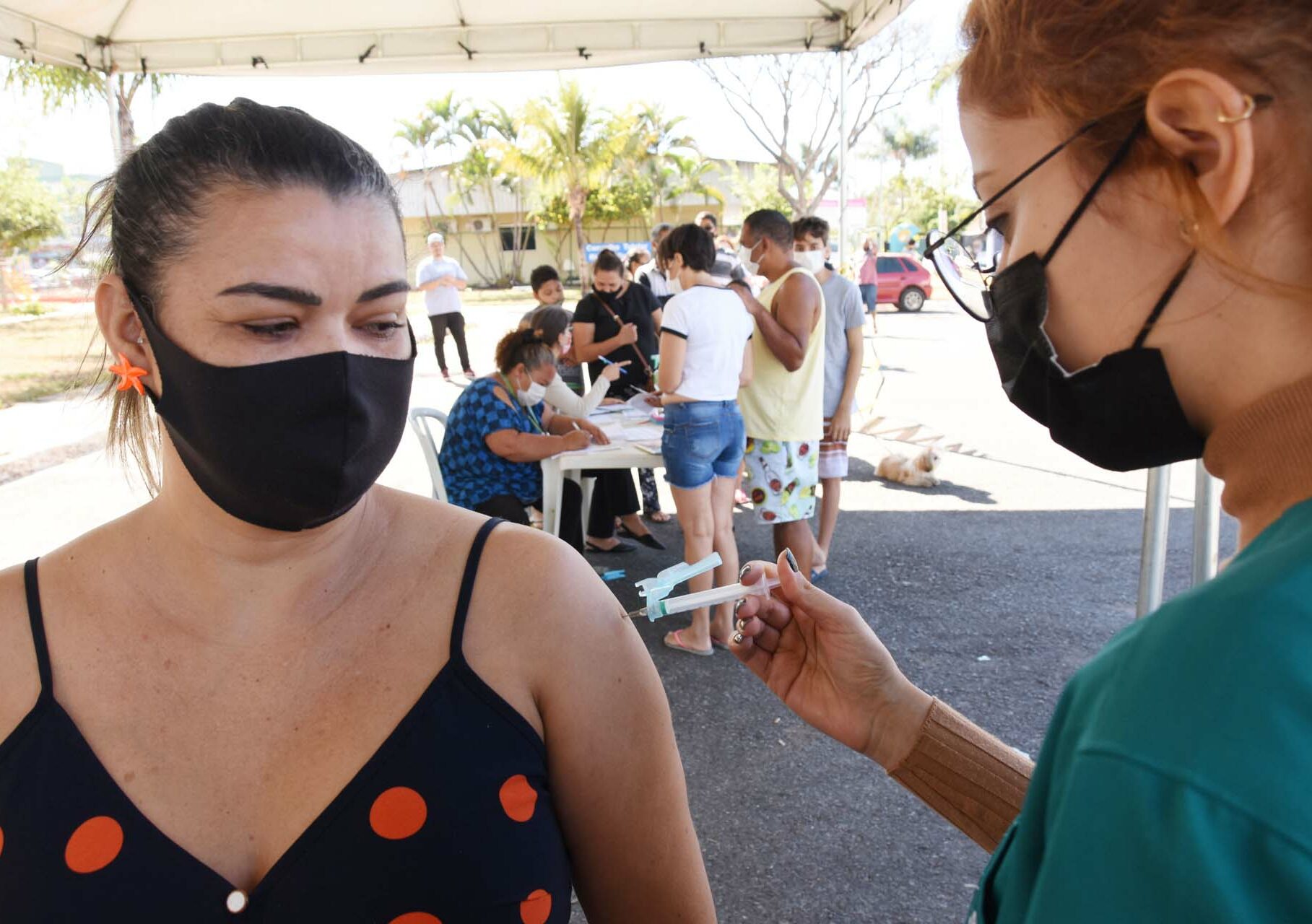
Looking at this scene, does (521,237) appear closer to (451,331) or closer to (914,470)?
(451,331)

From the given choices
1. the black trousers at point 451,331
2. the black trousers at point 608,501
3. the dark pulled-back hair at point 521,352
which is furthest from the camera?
the black trousers at point 451,331

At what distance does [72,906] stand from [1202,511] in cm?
258

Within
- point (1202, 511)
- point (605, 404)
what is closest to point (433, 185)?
point (605, 404)

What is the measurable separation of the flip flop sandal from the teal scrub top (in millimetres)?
3788

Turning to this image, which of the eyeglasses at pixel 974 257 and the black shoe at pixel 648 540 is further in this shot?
the black shoe at pixel 648 540

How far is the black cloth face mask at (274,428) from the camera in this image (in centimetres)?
127

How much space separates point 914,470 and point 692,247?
→ 3.52m

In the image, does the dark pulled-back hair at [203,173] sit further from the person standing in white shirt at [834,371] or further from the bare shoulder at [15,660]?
the person standing in white shirt at [834,371]

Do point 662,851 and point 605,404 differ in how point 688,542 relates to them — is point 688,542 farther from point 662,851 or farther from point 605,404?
point 662,851

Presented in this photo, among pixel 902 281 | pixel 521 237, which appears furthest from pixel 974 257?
pixel 521 237

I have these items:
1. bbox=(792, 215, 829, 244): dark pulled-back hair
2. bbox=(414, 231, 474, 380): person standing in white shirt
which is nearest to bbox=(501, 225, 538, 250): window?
bbox=(414, 231, 474, 380): person standing in white shirt

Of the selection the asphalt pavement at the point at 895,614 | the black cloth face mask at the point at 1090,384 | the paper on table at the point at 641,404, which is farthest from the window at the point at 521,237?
the black cloth face mask at the point at 1090,384

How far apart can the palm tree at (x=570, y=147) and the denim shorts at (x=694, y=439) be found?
93.9 feet

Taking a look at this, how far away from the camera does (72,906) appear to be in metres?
1.14
